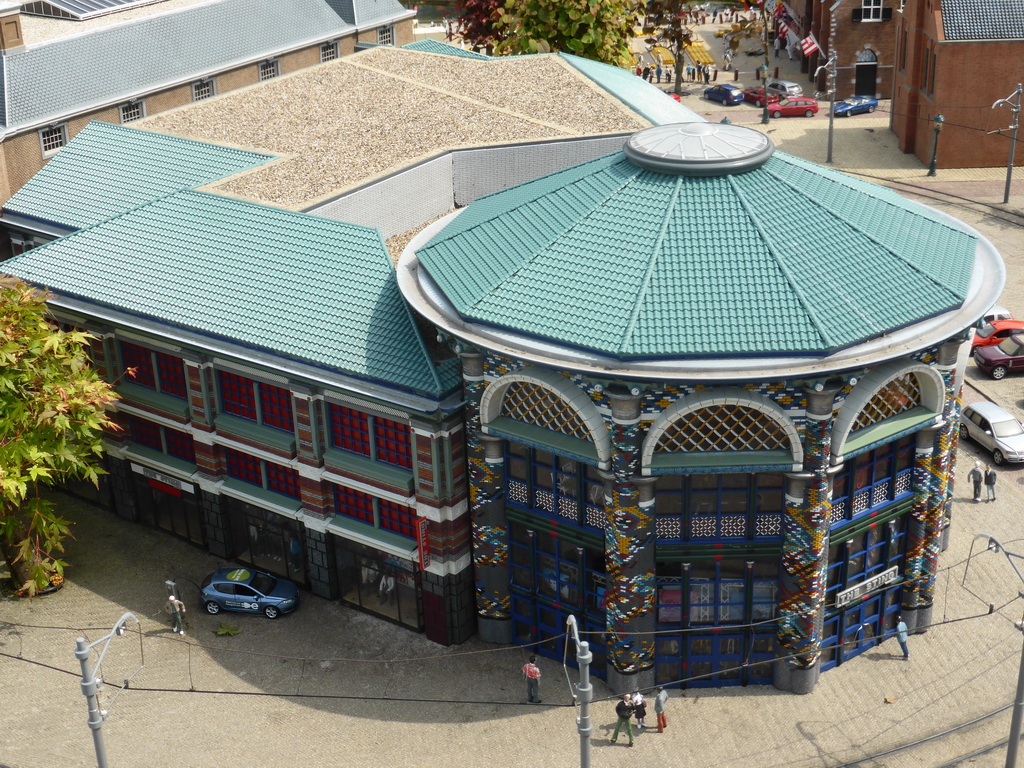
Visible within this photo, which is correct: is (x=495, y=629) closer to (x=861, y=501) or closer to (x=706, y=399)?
(x=706, y=399)

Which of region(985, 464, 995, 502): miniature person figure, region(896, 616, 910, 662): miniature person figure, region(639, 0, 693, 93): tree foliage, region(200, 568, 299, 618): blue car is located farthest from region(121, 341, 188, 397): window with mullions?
region(639, 0, 693, 93): tree foliage

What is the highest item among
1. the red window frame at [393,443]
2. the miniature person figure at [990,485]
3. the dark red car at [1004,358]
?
the red window frame at [393,443]

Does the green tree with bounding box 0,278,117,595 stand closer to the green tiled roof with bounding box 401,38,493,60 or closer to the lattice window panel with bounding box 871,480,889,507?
the lattice window panel with bounding box 871,480,889,507

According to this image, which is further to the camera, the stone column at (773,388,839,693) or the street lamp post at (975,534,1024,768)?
the stone column at (773,388,839,693)

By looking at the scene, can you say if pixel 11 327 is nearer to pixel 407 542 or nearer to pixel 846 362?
pixel 407 542

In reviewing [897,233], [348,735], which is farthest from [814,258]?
[348,735]

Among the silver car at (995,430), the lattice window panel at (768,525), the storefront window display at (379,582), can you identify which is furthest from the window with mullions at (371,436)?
the silver car at (995,430)

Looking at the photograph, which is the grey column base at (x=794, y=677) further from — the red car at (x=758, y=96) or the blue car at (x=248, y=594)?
the red car at (x=758, y=96)
